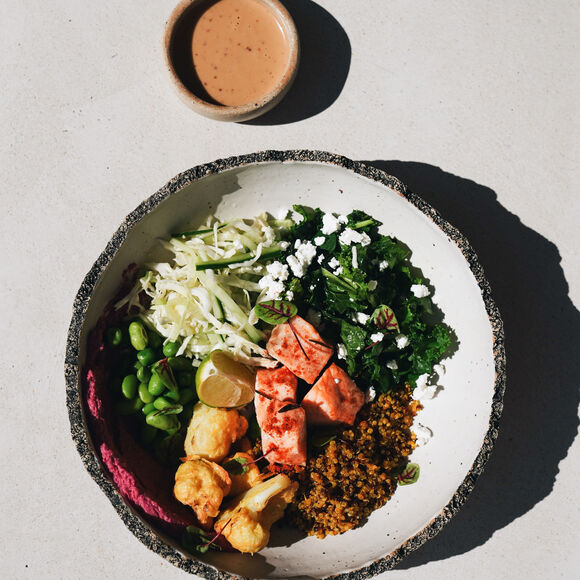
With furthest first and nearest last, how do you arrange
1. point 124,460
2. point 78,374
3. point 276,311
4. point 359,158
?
point 359,158
point 276,311
point 124,460
point 78,374

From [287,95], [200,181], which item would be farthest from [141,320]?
[287,95]

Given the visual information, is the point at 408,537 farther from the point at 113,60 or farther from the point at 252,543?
the point at 113,60

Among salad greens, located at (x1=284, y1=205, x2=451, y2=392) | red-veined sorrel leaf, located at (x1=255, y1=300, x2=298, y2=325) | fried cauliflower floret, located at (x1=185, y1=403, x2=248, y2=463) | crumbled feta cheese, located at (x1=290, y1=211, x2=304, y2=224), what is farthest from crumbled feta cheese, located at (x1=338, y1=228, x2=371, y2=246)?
fried cauliflower floret, located at (x1=185, y1=403, x2=248, y2=463)

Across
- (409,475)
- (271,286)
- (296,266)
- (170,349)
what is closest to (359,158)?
(296,266)

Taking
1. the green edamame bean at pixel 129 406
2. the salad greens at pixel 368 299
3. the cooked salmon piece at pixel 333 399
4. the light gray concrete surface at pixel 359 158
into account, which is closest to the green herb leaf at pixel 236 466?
the cooked salmon piece at pixel 333 399

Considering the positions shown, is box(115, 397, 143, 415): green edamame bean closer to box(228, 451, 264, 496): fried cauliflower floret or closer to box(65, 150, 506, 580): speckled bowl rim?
box(65, 150, 506, 580): speckled bowl rim

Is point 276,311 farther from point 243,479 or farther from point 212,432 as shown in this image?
point 243,479
